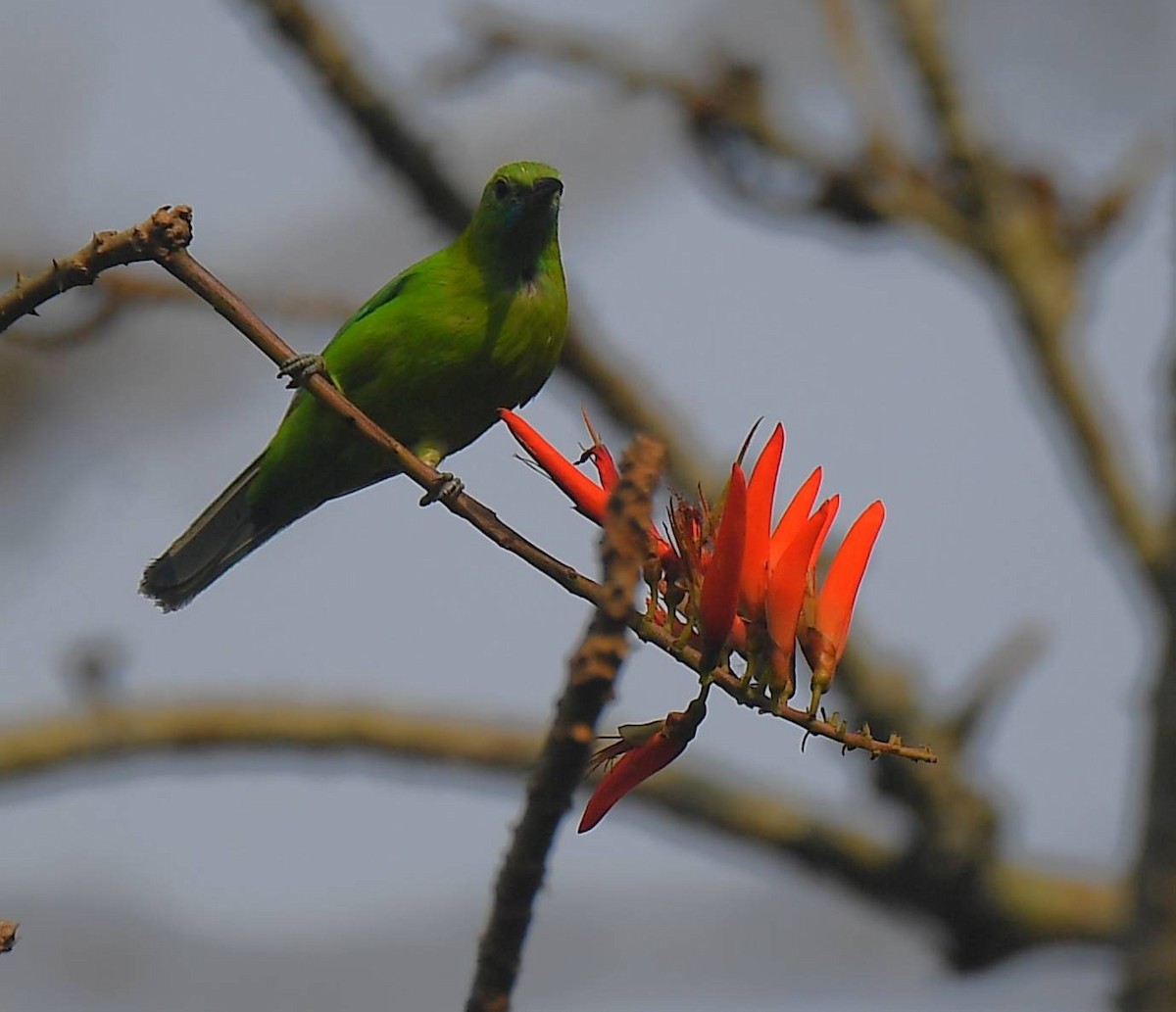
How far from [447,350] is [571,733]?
2.15 m

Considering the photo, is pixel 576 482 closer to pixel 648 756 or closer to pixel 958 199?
pixel 648 756

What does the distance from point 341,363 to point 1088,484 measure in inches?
172

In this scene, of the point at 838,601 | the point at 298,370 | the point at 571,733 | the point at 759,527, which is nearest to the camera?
the point at 571,733

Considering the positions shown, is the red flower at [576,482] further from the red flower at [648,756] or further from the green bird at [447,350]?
the green bird at [447,350]

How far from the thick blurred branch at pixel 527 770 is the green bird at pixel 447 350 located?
2.88 metres

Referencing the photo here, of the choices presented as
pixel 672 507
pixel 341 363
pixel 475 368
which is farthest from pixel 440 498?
pixel 341 363

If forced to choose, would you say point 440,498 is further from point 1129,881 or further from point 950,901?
point 950,901

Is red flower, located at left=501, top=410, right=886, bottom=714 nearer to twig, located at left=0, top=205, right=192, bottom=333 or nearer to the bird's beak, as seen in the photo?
twig, located at left=0, top=205, right=192, bottom=333

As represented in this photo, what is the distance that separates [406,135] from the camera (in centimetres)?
626

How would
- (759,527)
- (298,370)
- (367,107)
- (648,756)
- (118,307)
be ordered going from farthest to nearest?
(367,107)
(118,307)
(298,370)
(759,527)
(648,756)

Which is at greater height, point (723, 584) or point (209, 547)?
point (209, 547)

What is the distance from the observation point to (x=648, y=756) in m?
1.91

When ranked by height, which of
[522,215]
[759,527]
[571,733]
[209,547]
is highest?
[522,215]

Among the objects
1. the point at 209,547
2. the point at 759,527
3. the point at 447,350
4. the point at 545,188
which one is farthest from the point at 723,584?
the point at 209,547
